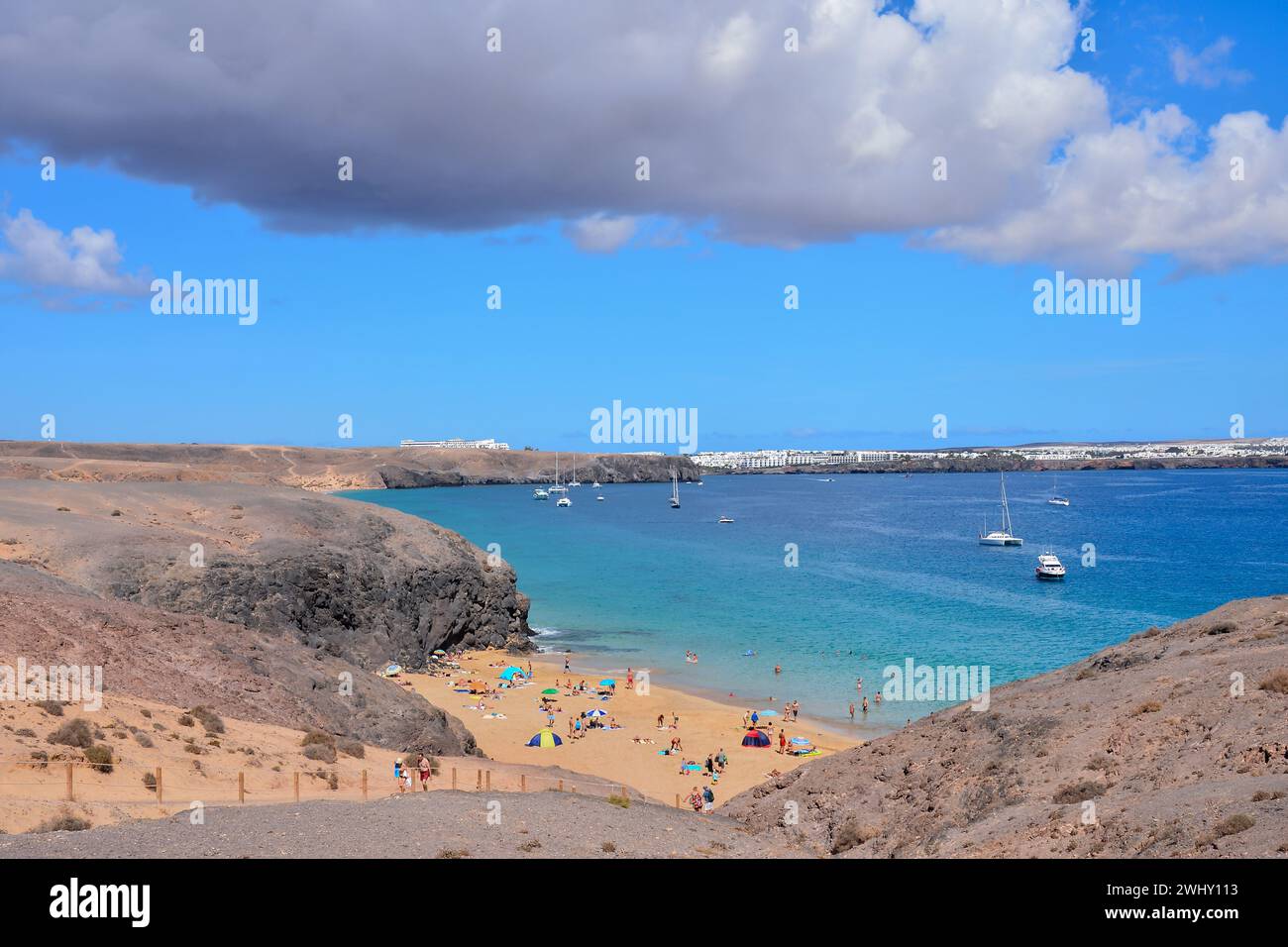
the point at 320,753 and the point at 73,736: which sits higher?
the point at 73,736

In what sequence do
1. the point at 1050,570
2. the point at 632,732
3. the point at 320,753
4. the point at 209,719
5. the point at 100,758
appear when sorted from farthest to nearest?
the point at 1050,570 → the point at 632,732 → the point at 320,753 → the point at 209,719 → the point at 100,758

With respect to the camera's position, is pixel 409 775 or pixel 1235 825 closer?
pixel 1235 825

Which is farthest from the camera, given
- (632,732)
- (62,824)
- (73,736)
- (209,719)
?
(632,732)

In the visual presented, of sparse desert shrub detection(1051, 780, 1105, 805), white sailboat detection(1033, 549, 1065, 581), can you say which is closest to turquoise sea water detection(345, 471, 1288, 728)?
white sailboat detection(1033, 549, 1065, 581)

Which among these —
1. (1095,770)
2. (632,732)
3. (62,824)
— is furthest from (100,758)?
(632,732)

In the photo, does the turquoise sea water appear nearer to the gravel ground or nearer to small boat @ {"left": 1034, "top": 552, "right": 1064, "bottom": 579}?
small boat @ {"left": 1034, "top": 552, "right": 1064, "bottom": 579}

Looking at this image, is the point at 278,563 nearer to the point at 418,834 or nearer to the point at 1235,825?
the point at 418,834

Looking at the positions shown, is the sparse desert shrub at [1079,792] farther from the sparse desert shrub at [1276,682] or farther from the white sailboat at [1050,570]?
the white sailboat at [1050,570]
